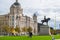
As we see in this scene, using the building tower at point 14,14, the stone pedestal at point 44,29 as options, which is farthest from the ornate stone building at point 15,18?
the stone pedestal at point 44,29

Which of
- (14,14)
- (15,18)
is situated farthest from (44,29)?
(14,14)

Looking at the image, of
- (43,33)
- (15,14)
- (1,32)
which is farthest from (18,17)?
(43,33)

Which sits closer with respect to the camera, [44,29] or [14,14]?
[44,29]

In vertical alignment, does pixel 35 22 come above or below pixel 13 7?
below

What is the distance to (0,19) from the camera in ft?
497

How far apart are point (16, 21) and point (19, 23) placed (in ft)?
7.40

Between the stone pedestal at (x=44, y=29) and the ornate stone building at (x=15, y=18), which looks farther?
the ornate stone building at (x=15, y=18)

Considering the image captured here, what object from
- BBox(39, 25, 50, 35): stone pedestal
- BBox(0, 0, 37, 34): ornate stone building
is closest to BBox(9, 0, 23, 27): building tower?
BBox(0, 0, 37, 34): ornate stone building

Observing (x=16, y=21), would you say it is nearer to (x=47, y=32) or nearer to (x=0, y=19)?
(x=0, y=19)

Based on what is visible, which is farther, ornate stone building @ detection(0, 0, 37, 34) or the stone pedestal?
ornate stone building @ detection(0, 0, 37, 34)

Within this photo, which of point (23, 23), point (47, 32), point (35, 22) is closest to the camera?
point (47, 32)

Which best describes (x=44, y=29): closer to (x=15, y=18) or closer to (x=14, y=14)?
(x=15, y=18)

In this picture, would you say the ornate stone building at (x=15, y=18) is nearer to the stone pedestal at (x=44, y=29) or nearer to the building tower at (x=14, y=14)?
the building tower at (x=14, y=14)

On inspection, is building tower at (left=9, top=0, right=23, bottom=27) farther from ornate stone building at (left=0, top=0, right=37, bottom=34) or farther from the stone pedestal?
the stone pedestal
